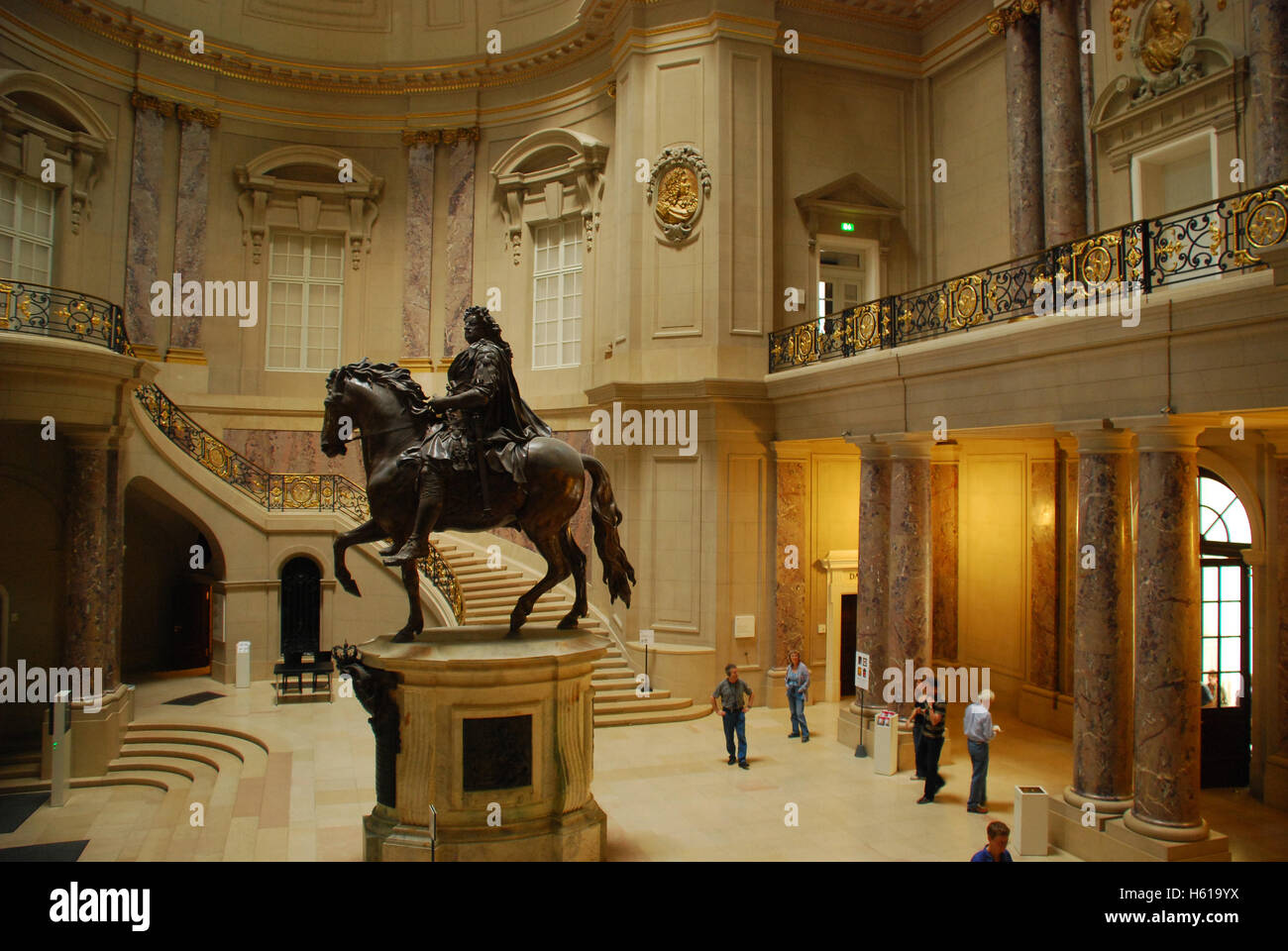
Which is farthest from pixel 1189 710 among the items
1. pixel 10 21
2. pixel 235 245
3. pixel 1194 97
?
pixel 10 21

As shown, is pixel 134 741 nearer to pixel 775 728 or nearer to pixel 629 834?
pixel 629 834

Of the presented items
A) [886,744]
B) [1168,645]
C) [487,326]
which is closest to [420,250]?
[487,326]

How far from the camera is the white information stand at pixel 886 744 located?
12.2 metres

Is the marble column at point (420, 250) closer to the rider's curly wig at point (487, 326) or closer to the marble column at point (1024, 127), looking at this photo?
the marble column at point (1024, 127)

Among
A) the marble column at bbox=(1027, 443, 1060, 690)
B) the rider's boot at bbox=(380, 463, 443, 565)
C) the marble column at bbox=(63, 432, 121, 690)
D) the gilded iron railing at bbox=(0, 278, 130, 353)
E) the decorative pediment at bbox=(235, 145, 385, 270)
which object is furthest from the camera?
the decorative pediment at bbox=(235, 145, 385, 270)

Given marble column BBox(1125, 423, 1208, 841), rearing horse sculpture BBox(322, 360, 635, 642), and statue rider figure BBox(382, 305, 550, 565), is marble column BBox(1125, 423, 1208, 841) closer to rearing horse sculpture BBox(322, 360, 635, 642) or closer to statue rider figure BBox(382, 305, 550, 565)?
rearing horse sculpture BBox(322, 360, 635, 642)

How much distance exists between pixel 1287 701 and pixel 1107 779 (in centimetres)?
361

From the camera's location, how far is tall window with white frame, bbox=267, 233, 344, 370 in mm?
20531

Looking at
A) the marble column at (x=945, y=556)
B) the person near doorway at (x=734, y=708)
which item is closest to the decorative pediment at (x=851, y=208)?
the marble column at (x=945, y=556)

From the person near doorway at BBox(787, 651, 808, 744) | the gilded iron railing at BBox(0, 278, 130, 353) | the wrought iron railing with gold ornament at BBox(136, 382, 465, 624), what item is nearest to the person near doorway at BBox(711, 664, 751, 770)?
the person near doorway at BBox(787, 651, 808, 744)

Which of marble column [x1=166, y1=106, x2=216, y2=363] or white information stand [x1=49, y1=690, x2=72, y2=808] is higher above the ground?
marble column [x1=166, y1=106, x2=216, y2=363]

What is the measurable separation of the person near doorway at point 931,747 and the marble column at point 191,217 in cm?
1595

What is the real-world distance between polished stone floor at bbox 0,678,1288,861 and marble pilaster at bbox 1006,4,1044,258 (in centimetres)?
779

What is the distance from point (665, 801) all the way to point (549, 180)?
42.7 feet
